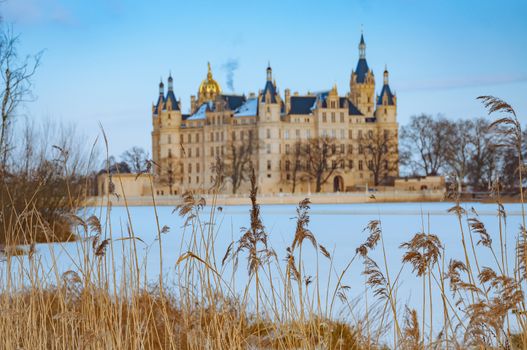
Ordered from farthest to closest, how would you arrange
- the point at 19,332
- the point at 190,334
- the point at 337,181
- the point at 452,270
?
the point at 337,181 → the point at 19,332 → the point at 190,334 → the point at 452,270

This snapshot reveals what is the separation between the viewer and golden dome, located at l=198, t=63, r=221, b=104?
79.6 metres

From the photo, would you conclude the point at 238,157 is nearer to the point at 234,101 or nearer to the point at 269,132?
the point at 269,132

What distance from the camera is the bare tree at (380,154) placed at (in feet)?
206

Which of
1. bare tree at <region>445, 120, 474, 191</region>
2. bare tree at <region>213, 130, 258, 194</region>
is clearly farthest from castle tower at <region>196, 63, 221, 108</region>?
bare tree at <region>445, 120, 474, 191</region>

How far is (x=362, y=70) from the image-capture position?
7625cm

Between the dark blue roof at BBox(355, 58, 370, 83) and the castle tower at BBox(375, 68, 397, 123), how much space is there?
5.54 metres

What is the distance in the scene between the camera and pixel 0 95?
38.5ft

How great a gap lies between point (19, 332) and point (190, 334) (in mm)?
1058

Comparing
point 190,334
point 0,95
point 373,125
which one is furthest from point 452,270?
point 373,125

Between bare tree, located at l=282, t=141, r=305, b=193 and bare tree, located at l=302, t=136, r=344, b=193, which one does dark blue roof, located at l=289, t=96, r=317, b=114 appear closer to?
bare tree, located at l=282, t=141, r=305, b=193

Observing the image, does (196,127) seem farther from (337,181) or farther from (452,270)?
(452,270)

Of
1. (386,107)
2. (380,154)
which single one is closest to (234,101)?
(386,107)

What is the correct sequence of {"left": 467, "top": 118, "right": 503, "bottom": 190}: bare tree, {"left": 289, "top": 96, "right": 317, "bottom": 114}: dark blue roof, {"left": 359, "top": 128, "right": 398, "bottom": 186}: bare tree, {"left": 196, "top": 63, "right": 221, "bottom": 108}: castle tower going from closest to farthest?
1. {"left": 467, "top": 118, "right": 503, "bottom": 190}: bare tree
2. {"left": 359, "top": 128, "right": 398, "bottom": 186}: bare tree
3. {"left": 289, "top": 96, "right": 317, "bottom": 114}: dark blue roof
4. {"left": 196, "top": 63, "right": 221, "bottom": 108}: castle tower

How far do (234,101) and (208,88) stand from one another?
10.2 m
